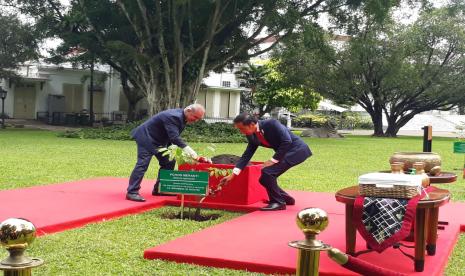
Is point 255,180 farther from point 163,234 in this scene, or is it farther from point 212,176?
point 163,234

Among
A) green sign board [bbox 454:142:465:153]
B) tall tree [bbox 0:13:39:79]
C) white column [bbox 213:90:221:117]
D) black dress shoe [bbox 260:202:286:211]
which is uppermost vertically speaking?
tall tree [bbox 0:13:39:79]

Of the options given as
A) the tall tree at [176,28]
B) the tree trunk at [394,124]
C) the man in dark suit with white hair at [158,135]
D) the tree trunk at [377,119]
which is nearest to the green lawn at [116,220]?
the man in dark suit with white hair at [158,135]

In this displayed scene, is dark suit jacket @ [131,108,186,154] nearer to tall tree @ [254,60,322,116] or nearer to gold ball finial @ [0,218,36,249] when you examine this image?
gold ball finial @ [0,218,36,249]

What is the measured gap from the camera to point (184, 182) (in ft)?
23.6

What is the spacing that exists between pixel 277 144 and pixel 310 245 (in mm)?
5411

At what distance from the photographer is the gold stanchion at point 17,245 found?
80.7 inches

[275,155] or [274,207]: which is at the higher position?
[275,155]

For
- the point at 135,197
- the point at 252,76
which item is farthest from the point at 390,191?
the point at 252,76

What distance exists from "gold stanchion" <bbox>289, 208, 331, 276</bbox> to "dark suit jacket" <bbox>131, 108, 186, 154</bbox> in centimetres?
566

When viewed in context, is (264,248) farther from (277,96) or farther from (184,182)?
(277,96)

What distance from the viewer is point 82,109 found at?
1647 inches

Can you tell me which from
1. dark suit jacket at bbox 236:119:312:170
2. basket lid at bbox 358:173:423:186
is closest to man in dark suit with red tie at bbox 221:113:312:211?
dark suit jacket at bbox 236:119:312:170

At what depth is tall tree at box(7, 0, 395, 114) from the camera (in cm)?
2492

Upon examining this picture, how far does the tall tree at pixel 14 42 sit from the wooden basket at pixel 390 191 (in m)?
29.2
